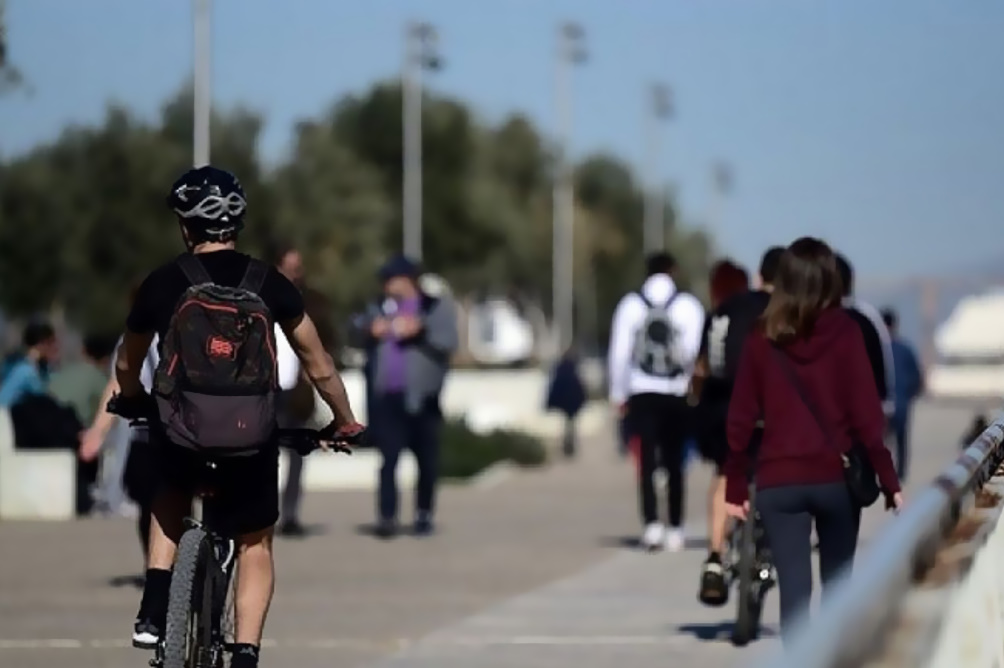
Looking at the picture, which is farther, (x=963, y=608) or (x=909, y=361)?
(x=909, y=361)

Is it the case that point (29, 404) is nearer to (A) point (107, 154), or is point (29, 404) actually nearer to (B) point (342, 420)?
(B) point (342, 420)

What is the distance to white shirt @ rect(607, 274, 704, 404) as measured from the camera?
18359mm

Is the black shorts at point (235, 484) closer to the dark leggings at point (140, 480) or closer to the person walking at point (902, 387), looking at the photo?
the dark leggings at point (140, 480)

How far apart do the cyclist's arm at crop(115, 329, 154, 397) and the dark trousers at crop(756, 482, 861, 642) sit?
230cm

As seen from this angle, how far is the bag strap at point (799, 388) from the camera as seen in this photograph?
32.6 feet

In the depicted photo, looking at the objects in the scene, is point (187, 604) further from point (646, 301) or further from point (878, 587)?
point (646, 301)

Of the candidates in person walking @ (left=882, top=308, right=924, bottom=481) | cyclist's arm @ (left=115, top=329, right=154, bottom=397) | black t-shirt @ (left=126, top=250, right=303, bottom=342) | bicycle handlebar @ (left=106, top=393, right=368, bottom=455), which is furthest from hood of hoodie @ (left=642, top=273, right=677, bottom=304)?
black t-shirt @ (left=126, top=250, right=303, bottom=342)

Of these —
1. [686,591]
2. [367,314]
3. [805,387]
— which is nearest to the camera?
[805,387]

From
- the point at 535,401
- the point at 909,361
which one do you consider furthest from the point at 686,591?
the point at 535,401

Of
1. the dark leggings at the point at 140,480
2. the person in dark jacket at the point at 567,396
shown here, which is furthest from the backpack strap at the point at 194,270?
the person in dark jacket at the point at 567,396

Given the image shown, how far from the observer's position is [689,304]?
60.7 ft

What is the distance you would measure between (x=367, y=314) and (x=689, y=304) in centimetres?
244

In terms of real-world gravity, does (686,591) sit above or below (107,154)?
below

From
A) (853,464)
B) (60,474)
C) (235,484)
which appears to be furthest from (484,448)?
(235,484)
